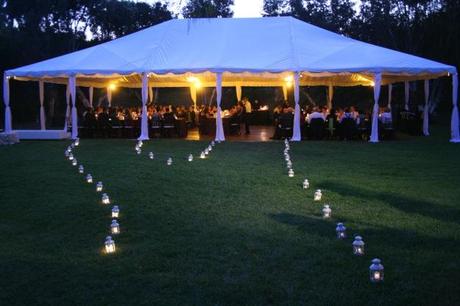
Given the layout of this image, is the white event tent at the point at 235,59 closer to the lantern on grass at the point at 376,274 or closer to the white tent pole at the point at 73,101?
the white tent pole at the point at 73,101

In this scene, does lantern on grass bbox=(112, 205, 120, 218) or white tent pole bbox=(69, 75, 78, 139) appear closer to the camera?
lantern on grass bbox=(112, 205, 120, 218)

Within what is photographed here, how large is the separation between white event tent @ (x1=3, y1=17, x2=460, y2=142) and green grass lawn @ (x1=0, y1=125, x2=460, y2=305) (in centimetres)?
646

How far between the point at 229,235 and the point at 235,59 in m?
12.7

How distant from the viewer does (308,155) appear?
12742 mm

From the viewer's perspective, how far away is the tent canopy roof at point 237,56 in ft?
54.7

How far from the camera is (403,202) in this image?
277 inches

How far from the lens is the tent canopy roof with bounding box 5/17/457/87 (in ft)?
54.7

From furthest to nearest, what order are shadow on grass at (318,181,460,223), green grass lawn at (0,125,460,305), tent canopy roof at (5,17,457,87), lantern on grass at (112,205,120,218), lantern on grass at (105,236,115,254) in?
tent canopy roof at (5,17,457,87), shadow on grass at (318,181,460,223), lantern on grass at (112,205,120,218), lantern on grass at (105,236,115,254), green grass lawn at (0,125,460,305)

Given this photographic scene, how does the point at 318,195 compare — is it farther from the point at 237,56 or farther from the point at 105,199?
the point at 237,56

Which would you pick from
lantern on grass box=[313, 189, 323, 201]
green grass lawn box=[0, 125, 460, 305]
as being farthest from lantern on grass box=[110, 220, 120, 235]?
lantern on grass box=[313, 189, 323, 201]

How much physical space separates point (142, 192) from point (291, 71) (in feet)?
32.2

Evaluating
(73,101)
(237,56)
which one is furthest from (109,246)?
(73,101)

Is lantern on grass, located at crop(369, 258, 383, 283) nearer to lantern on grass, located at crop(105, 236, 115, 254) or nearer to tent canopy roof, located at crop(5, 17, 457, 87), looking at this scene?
lantern on grass, located at crop(105, 236, 115, 254)

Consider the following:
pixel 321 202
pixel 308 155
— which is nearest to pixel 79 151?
pixel 308 155
